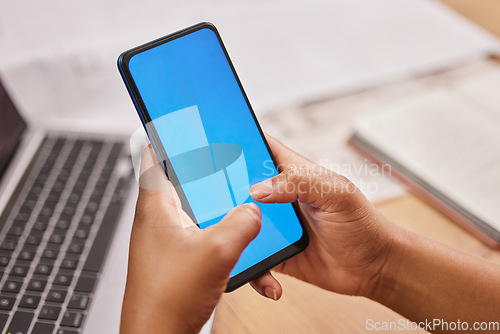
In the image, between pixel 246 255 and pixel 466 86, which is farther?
pixel 466 86

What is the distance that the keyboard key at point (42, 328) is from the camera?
37cm

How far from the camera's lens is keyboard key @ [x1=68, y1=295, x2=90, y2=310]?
39 cm

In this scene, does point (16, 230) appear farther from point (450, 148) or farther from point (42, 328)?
point (450, 148)

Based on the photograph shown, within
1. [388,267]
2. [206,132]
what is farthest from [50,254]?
[388,267]

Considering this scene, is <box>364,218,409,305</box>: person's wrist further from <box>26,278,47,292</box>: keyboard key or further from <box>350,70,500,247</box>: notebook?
<box>26,278,47,292</box>: keyboard key

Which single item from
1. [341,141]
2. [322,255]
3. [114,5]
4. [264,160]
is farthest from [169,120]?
[114,5]

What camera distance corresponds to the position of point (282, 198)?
365mm

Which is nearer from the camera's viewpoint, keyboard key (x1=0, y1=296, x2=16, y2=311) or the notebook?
keyboard key (x1=0, y1=296, x2=16, y2=311)

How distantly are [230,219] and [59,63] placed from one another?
517mm

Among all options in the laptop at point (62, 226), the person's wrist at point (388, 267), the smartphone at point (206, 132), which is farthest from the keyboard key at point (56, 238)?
the person's wrist at point (388, 267)

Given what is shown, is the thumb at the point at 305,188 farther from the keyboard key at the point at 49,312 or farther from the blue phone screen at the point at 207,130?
the keyboard key at the point at 49,312

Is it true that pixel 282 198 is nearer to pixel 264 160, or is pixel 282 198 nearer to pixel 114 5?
pixel 264 160

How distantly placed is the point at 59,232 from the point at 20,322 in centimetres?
10

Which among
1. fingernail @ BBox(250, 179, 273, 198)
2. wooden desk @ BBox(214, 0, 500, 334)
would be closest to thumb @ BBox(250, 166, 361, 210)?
fingernail @ BBox(250, 179, 273, 198)
